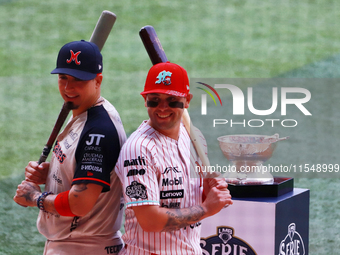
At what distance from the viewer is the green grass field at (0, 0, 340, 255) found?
7250 mm

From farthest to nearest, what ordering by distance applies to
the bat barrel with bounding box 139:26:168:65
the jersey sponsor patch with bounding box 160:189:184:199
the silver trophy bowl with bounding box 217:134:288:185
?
the silver trophy bowl with bounding box 217:134:288:185 < the bat barrel with bounding box 139:26:168:65 < the jersey sponsor patch with bounding box 160:189:184:199

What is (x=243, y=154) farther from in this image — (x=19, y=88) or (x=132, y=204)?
(x=19, y=88)

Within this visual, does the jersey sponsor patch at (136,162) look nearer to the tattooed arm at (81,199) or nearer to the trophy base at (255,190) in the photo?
the tattooed arm at (81,199)

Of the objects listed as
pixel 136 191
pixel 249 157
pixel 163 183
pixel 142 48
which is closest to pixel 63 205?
pixel 136 191

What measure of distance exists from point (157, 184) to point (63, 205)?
0.42 m

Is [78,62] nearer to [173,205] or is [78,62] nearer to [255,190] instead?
[173,205]

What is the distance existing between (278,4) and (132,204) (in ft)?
29.8

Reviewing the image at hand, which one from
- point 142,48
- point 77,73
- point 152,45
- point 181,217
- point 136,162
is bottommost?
point 181,217

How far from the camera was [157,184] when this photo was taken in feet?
7.00

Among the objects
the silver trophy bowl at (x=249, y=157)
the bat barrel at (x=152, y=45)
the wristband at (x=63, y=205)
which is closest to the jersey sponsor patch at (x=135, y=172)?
the wristband at (x=63, y=205)

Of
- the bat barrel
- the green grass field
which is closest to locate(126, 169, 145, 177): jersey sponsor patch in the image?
the bat barrel

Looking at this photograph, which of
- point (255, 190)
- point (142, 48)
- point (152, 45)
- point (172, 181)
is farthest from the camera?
point (142, 48)

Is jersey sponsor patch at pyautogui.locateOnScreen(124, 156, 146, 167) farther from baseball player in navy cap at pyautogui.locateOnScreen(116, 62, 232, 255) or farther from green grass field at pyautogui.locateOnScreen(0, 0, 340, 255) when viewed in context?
green grass field at pyautogui.locateOnScreen(0, 0, 340, 255)

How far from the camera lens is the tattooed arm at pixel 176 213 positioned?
208 cm
